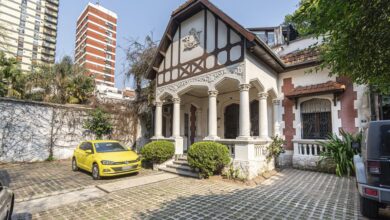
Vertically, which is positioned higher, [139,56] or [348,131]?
[139,56]

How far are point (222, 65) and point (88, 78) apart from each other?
10.3m

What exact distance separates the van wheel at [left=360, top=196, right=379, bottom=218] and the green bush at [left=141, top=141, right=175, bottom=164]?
6.99 meters

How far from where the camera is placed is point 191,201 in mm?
4934

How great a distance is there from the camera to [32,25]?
5278 centimetres

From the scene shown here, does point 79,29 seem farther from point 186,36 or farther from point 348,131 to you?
point 348,131

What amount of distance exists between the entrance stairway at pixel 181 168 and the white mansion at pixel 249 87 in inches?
23.5

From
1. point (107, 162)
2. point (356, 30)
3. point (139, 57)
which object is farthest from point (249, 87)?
point (139, 57)

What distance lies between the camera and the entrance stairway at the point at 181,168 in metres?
7.85

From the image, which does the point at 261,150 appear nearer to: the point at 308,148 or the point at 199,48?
the point at 308,148

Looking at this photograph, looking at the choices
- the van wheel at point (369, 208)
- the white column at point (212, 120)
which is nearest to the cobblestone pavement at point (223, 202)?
the van wheel at point (369, 208)

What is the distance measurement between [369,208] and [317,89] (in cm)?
597

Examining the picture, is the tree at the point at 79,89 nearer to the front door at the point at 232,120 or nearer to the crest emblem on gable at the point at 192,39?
the crest emblem on gable at the point at 192,39

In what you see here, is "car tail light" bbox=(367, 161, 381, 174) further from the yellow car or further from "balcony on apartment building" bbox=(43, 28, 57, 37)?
"balcony on apartment building" bbox=(43, 28, 57, 37)

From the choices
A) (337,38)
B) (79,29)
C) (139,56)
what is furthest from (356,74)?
(79,29)
